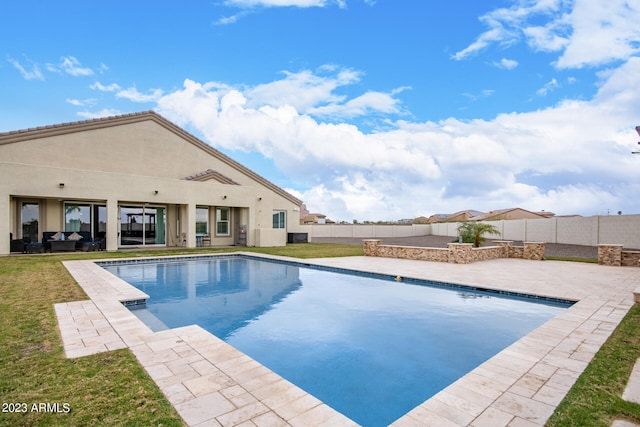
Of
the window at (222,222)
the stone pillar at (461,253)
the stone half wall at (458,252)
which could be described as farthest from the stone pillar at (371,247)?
the window at (222,222)

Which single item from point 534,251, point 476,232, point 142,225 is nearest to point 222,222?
point 142,225

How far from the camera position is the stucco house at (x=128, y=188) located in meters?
17.2

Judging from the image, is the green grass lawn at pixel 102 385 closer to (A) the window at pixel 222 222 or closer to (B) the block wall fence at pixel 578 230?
(A) the window at pixel 222 222

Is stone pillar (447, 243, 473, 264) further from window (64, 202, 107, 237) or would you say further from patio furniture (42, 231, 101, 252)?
window (64, 202, 107, 237)

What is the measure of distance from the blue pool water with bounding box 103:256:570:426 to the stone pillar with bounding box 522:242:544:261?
30.7 ft

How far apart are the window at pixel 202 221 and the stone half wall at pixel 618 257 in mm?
21566

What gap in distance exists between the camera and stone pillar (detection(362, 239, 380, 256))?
1816cm

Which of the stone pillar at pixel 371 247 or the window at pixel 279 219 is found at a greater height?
the window at pixel 279 219

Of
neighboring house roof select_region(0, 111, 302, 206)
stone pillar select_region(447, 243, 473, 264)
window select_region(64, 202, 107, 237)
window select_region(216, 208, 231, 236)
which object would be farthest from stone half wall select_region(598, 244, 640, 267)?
window select_region(64, 202, 107, 237)

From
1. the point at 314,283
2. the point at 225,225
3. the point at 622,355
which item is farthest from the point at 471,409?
the point at 225,225

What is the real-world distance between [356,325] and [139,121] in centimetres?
2094

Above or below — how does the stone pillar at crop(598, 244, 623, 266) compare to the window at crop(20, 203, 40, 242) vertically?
below

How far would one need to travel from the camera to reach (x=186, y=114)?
23.3 metres

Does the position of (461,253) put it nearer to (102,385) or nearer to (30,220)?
(102,385)
